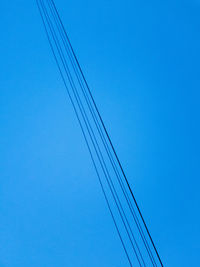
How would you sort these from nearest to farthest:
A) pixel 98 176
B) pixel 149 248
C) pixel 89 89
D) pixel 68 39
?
pixel 149 248 < pixel 98 176 < pixel 89 89 < pixel 68 39

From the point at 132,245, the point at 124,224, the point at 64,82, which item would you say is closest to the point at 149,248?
the point at 132,245

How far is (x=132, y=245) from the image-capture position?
4.02 m

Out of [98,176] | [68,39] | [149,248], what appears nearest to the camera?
[149,248]

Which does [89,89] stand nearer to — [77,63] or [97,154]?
[77,63]

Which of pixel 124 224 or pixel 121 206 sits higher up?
pixel 121 206

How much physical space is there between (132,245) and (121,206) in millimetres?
622

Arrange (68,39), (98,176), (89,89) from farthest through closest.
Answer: (68,39) → (89,89) → (98,176)

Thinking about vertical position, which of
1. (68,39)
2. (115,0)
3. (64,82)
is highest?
(115,0)

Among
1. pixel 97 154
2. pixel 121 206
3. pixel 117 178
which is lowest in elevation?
pixel 121 206

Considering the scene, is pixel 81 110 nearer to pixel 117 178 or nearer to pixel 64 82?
pixel 64 82

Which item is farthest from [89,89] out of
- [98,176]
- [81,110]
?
[98,176]

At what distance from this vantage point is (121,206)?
13.9 ft

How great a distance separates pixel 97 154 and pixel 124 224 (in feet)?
4.16

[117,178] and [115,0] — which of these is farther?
[115,0]
